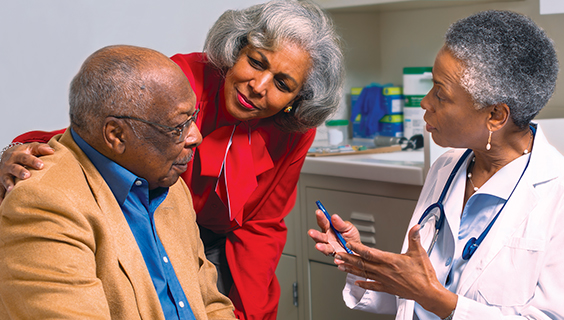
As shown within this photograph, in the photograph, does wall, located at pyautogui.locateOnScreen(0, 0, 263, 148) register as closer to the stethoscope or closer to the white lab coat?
the stethoscope

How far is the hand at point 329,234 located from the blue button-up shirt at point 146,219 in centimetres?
35

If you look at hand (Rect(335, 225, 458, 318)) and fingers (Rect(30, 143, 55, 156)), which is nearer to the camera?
fingers (Rect(30, 143, 55, 156))

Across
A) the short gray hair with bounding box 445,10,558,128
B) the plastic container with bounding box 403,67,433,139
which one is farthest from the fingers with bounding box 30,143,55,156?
the plastic container with bounding box 403,67,433,139

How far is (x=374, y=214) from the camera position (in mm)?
2043

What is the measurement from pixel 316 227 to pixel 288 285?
35cm

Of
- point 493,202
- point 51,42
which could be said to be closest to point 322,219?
point 493,202

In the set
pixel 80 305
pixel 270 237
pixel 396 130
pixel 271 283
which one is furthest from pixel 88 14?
pixel 396 130

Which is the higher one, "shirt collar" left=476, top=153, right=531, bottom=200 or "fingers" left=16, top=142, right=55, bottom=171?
"fingers" left=16, top=142, right=55, bottom=171

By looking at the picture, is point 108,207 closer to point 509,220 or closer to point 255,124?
point 255,124

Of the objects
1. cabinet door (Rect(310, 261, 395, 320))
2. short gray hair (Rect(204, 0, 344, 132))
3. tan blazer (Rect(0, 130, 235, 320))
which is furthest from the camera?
cabinet door (Rect(310, 261, 395, 320))

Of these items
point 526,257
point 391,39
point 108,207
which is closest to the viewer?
point 108,207

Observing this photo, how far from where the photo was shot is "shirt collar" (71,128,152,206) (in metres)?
0.99

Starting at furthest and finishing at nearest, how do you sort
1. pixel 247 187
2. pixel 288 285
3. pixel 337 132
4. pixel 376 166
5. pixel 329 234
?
1. pixel 337 132
2. pixel 288 285
3. pixel 376 166
4. pixel 247 187
5. pixel 329 234

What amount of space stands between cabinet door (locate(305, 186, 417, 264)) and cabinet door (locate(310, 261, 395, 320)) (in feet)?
0.20
